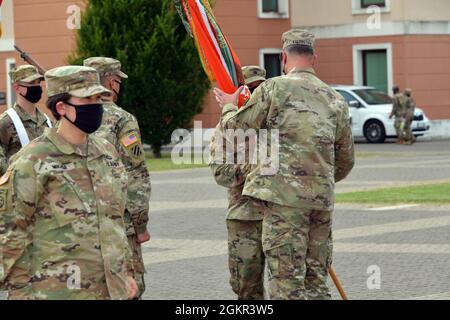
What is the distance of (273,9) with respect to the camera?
44.8m

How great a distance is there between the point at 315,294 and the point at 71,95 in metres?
2.54

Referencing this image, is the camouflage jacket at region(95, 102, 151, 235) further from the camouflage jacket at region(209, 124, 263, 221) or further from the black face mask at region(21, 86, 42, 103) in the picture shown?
the black face mask at region(21, 86, 42, 103)

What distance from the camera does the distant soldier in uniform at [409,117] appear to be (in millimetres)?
36938

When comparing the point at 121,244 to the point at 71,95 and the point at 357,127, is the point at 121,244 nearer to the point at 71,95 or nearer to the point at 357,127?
the point at 71,95

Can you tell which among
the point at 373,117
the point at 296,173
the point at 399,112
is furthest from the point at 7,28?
the point at 296,173

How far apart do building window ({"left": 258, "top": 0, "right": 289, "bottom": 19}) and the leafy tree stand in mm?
9846

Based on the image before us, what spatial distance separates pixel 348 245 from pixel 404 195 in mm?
5946

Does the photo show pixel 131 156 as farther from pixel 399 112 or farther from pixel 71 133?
pixel 399 112

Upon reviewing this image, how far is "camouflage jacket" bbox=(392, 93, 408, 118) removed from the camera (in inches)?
1447

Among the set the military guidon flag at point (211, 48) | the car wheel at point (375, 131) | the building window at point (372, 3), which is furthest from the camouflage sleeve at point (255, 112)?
the building window at point (372, 3)

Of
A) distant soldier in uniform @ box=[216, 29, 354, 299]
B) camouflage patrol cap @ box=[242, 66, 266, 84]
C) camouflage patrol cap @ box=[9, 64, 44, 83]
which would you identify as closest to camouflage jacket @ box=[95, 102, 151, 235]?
distant soldier in uniform @ box=[216, 29, 354, 299]

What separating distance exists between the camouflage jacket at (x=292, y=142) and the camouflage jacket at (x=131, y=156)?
2.89ft

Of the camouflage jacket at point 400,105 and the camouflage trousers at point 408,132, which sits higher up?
the camouflage jacket at point 400,105

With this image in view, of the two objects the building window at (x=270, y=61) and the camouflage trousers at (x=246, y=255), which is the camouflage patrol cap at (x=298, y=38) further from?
the building window at (x=270, y=61)
